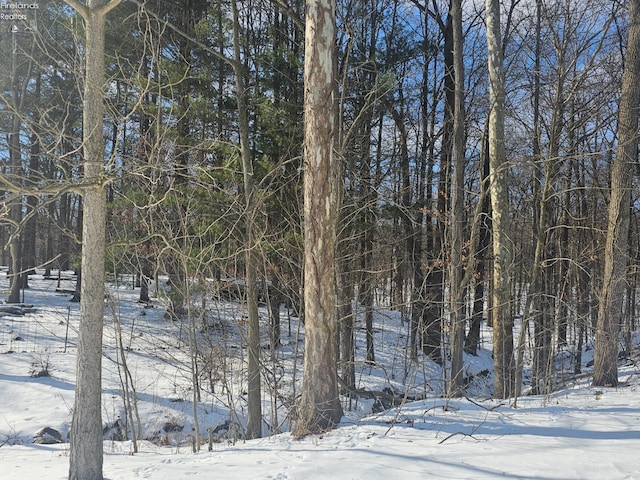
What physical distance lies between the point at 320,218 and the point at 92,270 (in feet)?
7.86

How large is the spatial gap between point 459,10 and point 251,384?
8.12 m

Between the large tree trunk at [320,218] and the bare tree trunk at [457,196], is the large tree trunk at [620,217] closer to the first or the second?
the bare tree trunk at [457,196]

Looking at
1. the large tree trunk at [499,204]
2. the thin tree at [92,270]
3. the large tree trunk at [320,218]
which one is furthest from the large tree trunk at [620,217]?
the thin tree at [92,270]

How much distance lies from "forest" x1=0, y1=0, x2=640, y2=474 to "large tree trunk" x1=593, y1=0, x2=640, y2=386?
3cm

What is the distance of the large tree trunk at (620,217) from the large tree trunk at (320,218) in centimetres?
564

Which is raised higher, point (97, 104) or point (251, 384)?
point (97, 104)

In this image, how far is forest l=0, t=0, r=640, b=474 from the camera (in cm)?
520

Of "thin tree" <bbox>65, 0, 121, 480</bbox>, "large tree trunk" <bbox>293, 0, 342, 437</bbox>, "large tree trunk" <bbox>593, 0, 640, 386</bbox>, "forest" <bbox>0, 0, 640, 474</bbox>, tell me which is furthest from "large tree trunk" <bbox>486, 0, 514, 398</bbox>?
"thin tree" <bbox>65, 0, 121, 480</bbox>

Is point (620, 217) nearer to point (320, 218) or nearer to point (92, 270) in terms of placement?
point (320, 218)

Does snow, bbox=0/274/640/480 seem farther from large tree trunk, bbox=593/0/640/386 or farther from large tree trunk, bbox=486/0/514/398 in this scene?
large tree trunk, bbox=486/0/514/398

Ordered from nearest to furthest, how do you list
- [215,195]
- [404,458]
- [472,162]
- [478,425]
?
[404,458] → [478,425] → [215,195] → [472,162]

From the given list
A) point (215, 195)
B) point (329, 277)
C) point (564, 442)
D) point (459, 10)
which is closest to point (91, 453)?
point (329, 277)

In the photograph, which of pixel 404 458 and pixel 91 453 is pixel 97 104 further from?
pixel 404 458

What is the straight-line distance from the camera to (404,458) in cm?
393
